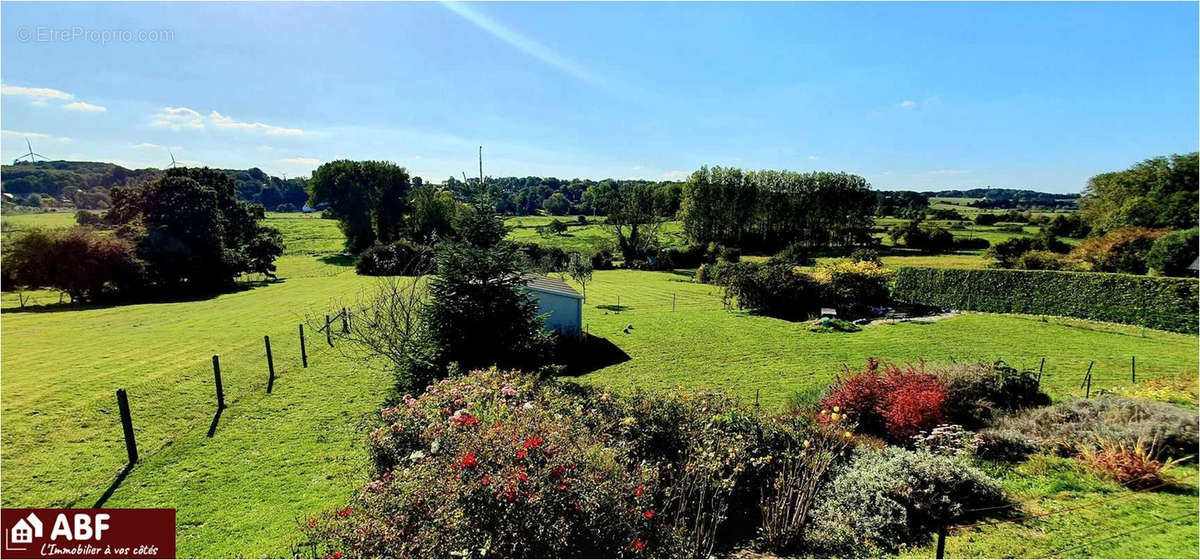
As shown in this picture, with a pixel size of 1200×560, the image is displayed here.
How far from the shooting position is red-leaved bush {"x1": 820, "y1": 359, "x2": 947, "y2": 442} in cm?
921

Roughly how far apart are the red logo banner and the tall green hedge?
31977mm

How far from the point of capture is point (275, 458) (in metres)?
9.22

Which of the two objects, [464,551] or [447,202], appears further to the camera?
[447,202]

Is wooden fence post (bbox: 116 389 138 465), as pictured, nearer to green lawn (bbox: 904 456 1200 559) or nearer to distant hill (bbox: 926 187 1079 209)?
green lawn (bbox: 904 456 1200 559)

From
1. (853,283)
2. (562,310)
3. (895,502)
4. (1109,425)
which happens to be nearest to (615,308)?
(562,310)

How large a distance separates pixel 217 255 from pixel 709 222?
53.6 metres

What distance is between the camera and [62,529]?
19.8 ft

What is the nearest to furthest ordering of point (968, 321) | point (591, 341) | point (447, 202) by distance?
1. point (591, 341)
2. point (968, 321)
3. point (447, 202)

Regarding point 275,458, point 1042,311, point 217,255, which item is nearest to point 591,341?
point 275,458

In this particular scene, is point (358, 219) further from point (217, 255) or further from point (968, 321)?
point (968, 321)

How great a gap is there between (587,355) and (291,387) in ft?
30.7

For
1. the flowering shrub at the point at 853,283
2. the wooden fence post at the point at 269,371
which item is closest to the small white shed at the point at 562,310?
the wooden fence post at the point at 269,371

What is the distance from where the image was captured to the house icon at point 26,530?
19.3 ft

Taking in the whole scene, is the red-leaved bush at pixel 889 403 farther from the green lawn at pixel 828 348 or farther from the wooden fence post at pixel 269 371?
the wooden fence post at pixel 269 371
